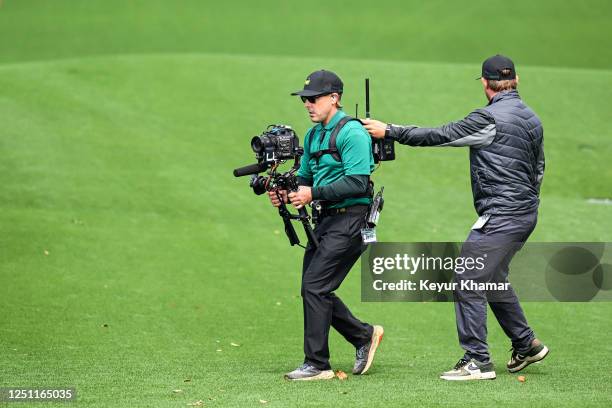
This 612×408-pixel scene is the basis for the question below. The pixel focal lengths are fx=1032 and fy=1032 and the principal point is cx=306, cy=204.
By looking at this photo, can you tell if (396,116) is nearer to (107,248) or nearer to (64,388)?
(107,248)

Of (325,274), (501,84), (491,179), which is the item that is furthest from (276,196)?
(501,84)

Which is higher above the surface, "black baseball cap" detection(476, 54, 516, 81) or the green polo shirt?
"black baseball cap" detection(476, 54, 516, 81)

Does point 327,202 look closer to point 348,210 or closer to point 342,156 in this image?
point 348,210

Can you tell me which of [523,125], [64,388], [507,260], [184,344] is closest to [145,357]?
[184,344]

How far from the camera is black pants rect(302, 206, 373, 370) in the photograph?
735cm

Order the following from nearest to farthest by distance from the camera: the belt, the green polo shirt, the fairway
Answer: the green polo shirt → the belt → the fairway

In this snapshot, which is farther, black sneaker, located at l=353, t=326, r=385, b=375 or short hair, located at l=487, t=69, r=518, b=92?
black sneaker, located at l=353, t=326, r=385, b=375

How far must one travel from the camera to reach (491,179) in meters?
7.38

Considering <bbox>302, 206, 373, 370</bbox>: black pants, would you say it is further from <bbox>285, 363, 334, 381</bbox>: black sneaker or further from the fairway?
the fairway

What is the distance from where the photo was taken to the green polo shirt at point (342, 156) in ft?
23.5

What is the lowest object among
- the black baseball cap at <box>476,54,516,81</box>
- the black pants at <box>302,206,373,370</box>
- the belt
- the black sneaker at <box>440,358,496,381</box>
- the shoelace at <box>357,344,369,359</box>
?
the black sneaker at <box>440,358,496,381</box>

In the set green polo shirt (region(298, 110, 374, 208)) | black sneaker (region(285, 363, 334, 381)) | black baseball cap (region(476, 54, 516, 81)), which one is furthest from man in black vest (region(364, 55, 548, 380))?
black sneaker (region(285, 363, 334, 381))

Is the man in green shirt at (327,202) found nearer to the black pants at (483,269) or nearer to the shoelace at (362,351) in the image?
the shoelace at (362,351)

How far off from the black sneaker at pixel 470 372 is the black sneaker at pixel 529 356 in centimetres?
43
